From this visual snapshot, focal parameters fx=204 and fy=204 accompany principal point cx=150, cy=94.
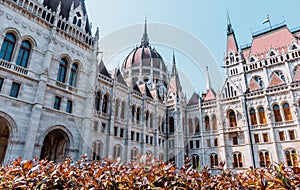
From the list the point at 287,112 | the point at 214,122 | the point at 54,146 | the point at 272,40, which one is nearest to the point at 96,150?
the point at 54,146

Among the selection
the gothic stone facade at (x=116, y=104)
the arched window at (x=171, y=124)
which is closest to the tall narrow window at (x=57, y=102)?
the gothic stone facade at (x=116, y=104)

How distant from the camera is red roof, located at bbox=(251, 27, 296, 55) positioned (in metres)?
35.4

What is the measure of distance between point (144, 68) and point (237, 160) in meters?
31.1

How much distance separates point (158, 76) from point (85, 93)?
108 feet

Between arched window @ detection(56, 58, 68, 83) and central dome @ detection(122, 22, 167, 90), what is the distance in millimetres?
28811

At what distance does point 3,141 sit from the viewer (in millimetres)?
17688

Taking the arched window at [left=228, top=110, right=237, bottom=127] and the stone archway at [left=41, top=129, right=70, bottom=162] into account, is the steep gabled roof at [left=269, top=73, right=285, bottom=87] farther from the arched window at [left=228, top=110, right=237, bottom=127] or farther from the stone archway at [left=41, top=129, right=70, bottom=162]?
the stone archway at [left=41, top=129, right=70, bottom=162]

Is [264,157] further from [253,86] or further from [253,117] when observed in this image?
[253,86]

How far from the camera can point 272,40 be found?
37719 mm

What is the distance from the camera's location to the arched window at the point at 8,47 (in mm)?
15600

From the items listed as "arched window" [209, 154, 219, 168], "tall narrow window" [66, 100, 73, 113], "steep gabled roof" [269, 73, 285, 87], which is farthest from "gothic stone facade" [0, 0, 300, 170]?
"arched window" [209, 154, 219, 168]

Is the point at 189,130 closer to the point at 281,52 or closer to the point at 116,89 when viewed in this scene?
the point at 116,89

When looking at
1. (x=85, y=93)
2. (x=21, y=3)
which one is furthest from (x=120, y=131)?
(x=21, y=3)

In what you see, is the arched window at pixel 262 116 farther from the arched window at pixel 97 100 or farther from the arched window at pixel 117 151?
the arched window at pixel 97 100
